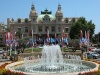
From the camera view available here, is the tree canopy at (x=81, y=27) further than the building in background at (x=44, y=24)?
No

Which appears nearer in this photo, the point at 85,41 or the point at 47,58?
the point at 47,58

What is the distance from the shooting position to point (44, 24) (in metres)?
98.2

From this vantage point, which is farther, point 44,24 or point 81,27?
point 44,24

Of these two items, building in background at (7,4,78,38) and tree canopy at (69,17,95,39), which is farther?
building in background at (7,4,78,38)

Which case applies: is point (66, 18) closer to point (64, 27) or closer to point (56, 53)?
point (64, 27)

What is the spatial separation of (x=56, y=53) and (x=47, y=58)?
1.55m

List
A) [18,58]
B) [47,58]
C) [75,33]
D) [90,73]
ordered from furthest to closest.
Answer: [75,33]
[18,58]
[47,58]
[90,73]

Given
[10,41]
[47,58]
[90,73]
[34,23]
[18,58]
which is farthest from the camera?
[34,23]

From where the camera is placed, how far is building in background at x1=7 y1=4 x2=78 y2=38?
3844 inches

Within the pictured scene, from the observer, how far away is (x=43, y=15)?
335ft

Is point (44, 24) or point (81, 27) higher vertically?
point (44, 24)

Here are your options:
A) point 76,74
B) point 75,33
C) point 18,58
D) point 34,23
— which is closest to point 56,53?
point 18,58

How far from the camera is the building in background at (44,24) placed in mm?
97625

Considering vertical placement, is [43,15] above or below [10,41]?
above
